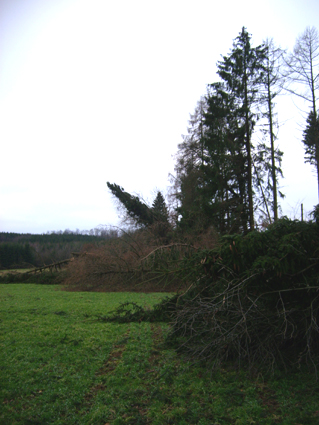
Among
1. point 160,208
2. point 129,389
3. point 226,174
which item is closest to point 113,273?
point 226,174

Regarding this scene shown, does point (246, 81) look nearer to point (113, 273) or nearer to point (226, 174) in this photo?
point (226, 174)

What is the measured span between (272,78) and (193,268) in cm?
1973

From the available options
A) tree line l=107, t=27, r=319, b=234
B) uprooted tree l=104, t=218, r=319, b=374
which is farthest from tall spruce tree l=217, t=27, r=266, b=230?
uprooted tree l=104, t=218, r=319, b=374

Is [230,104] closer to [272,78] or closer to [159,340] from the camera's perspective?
[272,78]

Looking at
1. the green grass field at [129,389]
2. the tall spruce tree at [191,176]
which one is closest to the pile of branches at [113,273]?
the tall spruce tree at [191,176]

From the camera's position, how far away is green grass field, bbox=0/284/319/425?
11.7ft

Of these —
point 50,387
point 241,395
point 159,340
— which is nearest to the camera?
point 241,395

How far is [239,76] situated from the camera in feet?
74.9

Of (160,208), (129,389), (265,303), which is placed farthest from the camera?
(160,208)

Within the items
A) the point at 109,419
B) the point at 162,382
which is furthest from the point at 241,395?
the point at 109,419

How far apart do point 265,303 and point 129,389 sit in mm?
2458

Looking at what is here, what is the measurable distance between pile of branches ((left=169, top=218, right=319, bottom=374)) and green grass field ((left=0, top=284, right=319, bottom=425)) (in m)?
0.33

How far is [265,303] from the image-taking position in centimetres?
514

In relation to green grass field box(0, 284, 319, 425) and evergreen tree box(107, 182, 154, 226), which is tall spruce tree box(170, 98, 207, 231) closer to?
evergreen tree box(107, 182, 154, 226)
